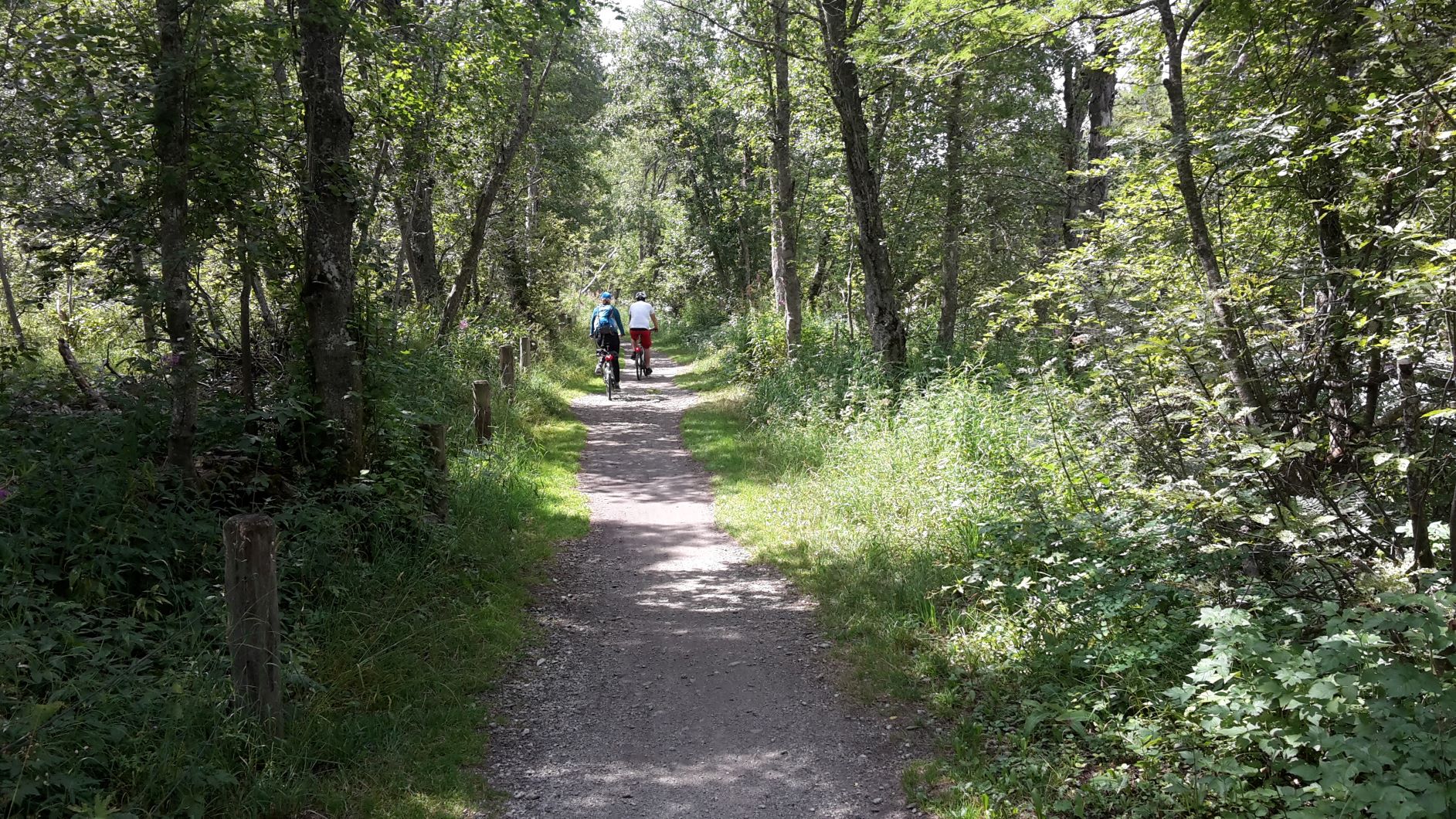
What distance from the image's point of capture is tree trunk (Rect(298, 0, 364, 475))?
5.31 m

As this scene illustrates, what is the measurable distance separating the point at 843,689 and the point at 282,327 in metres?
5.22

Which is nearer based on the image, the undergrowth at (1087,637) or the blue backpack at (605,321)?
the undergrowth at (1087,637)

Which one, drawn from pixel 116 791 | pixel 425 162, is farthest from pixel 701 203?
pixel 116 791

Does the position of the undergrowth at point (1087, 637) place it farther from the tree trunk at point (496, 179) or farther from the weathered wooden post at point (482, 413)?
the tree trunk at point (496, 179)

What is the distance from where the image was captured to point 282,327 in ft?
21.0

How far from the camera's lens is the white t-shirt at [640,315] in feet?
55.3

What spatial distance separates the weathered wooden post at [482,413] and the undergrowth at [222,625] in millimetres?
2681

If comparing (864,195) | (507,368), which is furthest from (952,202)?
(507,368)

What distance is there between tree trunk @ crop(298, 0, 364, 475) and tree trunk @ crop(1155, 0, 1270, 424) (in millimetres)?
5065

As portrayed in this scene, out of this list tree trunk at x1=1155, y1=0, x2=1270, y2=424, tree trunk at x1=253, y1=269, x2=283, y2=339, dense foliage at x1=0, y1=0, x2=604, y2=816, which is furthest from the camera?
tree trunk at x1=253, y1=269, x2=283, y2=339

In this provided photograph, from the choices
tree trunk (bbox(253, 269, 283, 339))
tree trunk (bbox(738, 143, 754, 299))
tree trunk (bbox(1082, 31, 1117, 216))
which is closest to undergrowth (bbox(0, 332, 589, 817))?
tree trunk (bbox(253, 269, 283, 339))

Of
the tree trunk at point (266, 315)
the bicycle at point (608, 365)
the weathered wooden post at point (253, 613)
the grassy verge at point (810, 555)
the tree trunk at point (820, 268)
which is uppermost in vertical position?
the tree trunk at point (820, 268)

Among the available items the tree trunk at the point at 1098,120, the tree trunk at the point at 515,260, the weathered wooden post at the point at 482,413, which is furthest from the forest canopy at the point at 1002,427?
the tree trunk at the point at 515,260

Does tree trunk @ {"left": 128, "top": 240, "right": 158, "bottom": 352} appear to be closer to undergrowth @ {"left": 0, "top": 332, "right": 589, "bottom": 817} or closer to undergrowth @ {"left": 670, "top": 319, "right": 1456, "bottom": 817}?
undergrowth @ {"left": 0, "top": 332, "right": 589, "bottom": 817}
